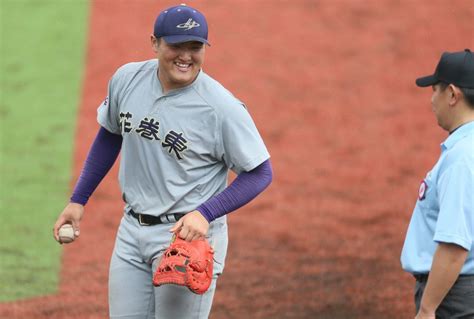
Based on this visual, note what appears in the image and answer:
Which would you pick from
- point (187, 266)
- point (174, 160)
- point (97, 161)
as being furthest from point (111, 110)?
point (187, 266)

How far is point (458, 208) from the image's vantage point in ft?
10.4

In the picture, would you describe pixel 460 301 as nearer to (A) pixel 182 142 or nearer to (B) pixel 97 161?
(A) pixel 182 142

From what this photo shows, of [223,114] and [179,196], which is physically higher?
[223,114]

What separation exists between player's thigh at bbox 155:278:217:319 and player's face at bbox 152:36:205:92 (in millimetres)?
836

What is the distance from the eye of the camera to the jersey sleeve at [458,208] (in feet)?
10.3

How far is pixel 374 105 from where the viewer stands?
34.3ft

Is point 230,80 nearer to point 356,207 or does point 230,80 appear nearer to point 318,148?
point 318,148

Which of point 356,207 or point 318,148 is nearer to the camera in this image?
point 356,207

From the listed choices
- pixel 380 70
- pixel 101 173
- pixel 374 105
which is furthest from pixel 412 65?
pixel 101 173

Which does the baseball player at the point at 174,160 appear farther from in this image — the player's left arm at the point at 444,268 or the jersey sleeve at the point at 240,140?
the player's left arm at the point at 444,268

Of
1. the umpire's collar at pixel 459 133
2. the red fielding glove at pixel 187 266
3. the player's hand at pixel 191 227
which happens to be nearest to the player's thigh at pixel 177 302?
the red fielding glove at pixel 187 266

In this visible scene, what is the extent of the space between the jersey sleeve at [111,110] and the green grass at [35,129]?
259 centimetres

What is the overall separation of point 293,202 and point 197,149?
4.65 metres

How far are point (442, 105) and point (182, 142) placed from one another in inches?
41.0
